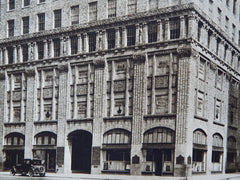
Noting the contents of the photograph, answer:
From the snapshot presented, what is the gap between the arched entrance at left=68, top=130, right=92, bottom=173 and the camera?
49.1 m

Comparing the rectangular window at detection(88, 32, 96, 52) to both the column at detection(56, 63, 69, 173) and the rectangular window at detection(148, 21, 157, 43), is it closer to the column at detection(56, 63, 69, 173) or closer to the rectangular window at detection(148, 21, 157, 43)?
the column at detection(56, 63, 69, 173)

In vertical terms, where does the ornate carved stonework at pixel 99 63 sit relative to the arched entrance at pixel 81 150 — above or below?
above

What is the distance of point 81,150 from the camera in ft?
164

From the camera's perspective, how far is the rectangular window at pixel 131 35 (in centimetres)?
4622

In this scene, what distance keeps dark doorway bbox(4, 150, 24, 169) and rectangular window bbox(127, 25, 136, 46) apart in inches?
780

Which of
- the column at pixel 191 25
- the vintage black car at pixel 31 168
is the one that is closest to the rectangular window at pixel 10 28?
the vintage black car at pixel 31 168

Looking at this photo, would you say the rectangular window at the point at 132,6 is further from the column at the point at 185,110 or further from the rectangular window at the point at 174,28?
the column at the point at 185,110

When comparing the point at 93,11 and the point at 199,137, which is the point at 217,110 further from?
the point at 93,11

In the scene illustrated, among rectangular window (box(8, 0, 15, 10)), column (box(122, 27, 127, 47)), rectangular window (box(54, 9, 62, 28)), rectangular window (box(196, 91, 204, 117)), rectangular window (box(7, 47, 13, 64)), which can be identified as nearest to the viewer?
rectangular window (box(196, 91, 204, 117))

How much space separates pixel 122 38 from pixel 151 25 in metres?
3.58

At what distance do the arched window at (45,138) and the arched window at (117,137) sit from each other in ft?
24.3

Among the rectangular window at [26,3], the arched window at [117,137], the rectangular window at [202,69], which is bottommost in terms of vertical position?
the arched window at [117,137]

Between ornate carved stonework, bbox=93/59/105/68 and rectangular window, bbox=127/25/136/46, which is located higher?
rectangular window, bbox=127/25/136/46

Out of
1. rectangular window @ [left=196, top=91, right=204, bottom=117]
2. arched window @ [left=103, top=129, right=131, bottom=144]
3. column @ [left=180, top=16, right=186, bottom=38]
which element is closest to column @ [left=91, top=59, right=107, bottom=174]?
arched window @ [left=103, top=129, right=131, bottom=144]
